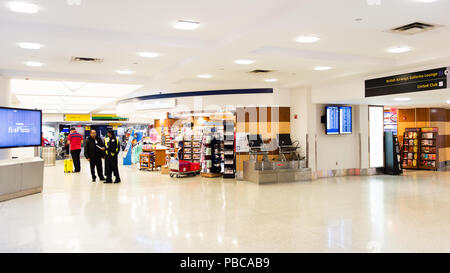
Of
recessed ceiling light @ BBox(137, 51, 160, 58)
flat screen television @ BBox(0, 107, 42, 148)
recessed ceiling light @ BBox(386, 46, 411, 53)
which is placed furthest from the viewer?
flat screen television @ BBox(0, 107, 42, 148)

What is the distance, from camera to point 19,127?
8.25m

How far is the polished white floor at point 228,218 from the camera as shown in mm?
4578

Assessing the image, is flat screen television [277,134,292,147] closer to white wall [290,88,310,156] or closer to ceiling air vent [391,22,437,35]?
white wall [290,88,310,156]

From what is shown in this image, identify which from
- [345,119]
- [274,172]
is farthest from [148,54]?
[345,119]

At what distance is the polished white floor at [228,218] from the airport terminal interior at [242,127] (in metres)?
0.04

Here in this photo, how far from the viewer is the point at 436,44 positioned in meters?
6.56

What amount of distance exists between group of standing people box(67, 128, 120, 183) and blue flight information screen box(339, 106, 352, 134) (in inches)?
275

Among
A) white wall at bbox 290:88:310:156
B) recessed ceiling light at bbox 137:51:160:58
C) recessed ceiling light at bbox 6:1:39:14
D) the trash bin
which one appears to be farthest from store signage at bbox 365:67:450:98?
the trash bin

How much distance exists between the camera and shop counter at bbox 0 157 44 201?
750cm

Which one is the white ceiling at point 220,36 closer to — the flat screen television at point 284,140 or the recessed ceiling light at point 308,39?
the recessed ceiling light at point 308,39

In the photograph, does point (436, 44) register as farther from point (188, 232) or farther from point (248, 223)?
point (188, 232)

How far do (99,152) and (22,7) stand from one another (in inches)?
293

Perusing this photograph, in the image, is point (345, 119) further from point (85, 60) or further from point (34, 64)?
point (34, 64)
